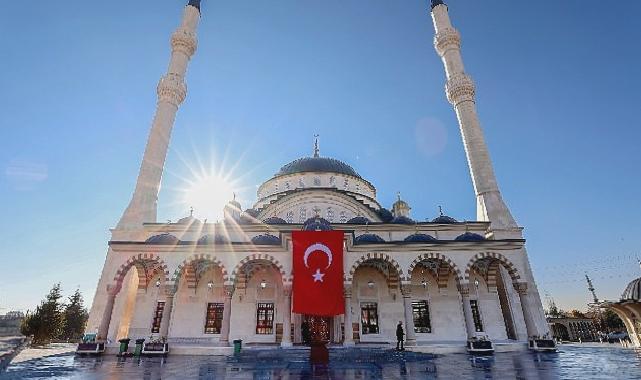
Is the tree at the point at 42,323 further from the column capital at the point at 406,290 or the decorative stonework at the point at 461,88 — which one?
the decorative stonework at the point at 461,88

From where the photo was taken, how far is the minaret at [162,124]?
21984mm

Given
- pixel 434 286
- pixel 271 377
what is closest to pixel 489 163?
pixel 434 286

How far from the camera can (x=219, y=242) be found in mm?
17484

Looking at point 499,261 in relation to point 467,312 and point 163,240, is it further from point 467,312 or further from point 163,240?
point 163,240

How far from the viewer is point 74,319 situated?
39531 millimetres

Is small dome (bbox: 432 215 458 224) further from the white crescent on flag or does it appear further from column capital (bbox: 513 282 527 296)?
the white crescent on flag

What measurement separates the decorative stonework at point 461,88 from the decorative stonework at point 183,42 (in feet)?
69.7

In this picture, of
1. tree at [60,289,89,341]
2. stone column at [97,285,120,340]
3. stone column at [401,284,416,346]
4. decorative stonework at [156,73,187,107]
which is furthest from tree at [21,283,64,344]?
stone column at [401,284,416,346]

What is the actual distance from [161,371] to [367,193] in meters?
24.1

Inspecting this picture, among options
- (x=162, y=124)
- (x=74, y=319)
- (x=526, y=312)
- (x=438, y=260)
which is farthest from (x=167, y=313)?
(x=74, y=319)

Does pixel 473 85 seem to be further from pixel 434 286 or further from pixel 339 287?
pixel 339 287

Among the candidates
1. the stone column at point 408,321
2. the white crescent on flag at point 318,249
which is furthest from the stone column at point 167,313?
the stone column at point 408,321

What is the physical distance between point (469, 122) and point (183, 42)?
23.4 meters

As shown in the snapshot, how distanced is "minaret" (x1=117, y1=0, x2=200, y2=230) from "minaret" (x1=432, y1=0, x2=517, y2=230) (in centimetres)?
2108
